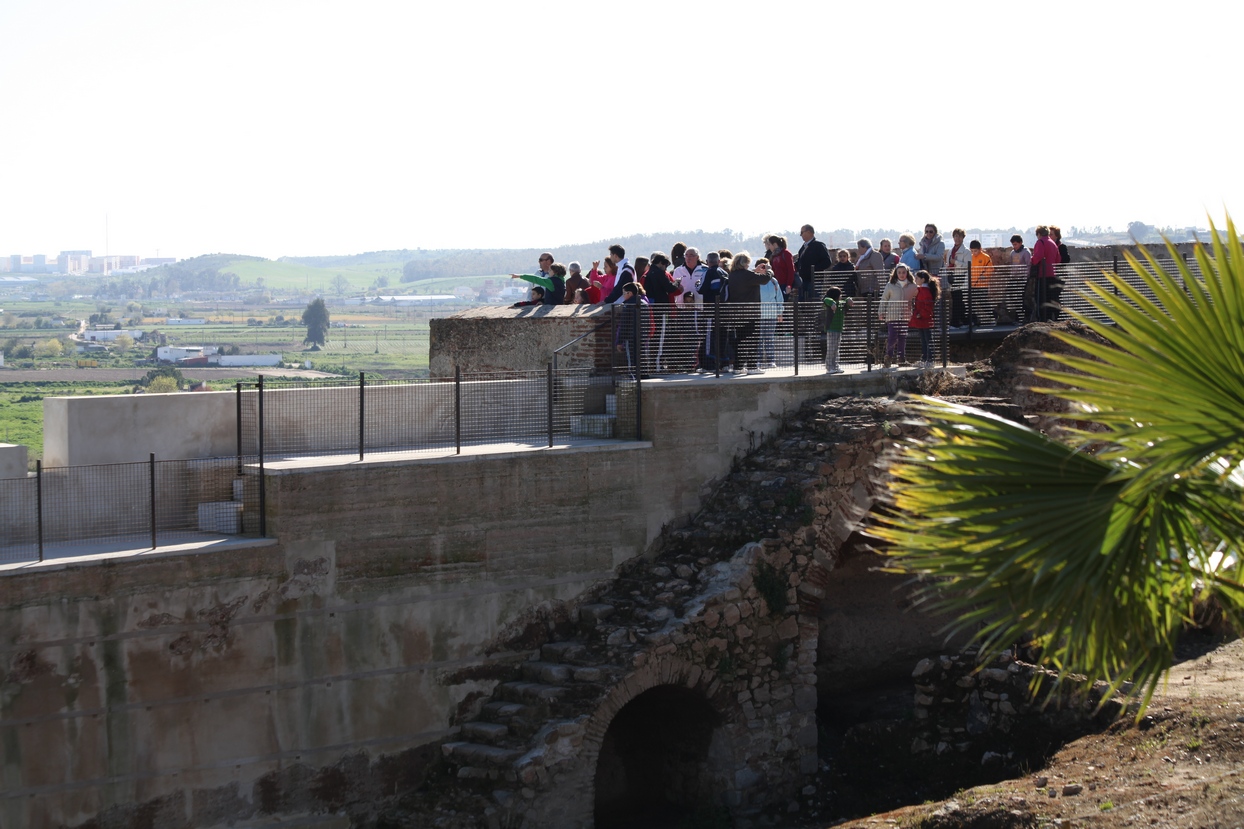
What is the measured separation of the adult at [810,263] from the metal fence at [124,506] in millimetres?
9247

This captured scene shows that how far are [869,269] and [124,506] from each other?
1212 centimetres

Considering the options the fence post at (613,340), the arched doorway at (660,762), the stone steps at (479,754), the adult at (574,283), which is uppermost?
the adult at (574,283)

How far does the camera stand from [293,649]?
14453 millimetres

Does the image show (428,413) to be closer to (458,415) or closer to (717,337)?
(458,415)

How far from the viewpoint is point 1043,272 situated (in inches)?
868

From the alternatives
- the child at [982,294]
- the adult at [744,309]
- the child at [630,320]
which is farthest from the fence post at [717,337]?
the child at [982,294]

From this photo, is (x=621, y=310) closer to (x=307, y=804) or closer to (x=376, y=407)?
(x=376, y=407)

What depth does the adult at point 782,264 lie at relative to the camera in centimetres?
2034

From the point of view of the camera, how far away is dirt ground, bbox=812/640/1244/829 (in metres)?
12.4

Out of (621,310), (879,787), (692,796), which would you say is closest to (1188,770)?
(879,787)

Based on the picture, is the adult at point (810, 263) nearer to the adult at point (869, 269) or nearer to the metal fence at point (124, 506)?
the adult at point (869, 269)

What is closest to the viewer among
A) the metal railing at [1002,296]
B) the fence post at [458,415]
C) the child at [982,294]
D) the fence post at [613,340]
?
the fence post at [458,415]

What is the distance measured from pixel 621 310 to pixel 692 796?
5.96 m

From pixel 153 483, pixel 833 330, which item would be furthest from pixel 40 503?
pixel 833 330
